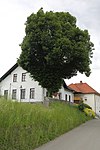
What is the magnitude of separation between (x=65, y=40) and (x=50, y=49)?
203 cm

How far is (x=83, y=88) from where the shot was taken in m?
66.6

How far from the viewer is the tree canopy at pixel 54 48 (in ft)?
108

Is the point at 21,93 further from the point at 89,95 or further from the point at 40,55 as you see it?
the point at 89,95

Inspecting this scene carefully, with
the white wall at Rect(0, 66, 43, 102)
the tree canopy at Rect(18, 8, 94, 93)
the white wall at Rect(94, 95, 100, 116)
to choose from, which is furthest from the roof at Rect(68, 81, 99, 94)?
the tree canopy at Rect(18, 8, 94, 93)

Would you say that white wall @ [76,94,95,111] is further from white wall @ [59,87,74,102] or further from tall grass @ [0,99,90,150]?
tall grass @ [0,99,90,150]

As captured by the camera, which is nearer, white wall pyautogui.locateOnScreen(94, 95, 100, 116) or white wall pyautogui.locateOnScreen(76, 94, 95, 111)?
white wall pyautogui.locateOnScreen(76, 94, 95, 111)

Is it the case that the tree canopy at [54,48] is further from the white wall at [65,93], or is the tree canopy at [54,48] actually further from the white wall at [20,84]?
the white wall at [65,93]

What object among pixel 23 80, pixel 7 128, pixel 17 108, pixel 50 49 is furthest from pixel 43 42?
pixel 7 128

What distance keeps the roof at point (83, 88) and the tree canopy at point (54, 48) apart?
28.2 metres

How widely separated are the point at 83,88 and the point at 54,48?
35.7m

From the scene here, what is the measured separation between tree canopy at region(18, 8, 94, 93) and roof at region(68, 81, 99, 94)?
2824 centimetres

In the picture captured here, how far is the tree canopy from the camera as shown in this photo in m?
32.8

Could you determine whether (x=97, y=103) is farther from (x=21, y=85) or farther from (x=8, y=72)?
(x=8, y=72)

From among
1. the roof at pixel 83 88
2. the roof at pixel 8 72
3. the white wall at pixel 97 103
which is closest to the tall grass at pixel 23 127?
the roof at pixel 8 72
